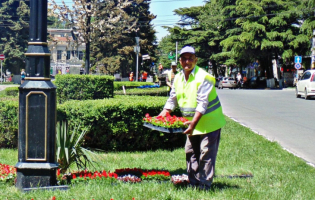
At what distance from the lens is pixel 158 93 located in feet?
59.3

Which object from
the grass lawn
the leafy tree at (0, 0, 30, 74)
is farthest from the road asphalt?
the leafy tree at (0, 0, 30, 74)

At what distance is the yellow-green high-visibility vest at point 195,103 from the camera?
526 centimetres

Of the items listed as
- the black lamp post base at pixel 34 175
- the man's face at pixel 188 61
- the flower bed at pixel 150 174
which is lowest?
the flower bed at pixel 150 174

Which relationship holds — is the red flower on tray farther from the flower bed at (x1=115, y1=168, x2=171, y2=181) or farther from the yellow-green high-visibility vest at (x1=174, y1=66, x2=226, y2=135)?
Answer: the flower bed at (x1=115, y1=168, x2=171, y2=181)

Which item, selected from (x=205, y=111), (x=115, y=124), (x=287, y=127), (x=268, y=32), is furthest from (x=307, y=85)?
(x=205, y=111)

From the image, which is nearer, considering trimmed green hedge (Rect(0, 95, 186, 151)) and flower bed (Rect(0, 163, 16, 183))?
flower bed (Rect(0, 163, 16, 183))

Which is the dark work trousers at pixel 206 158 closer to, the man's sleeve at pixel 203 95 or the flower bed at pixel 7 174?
the man's sleeve at pixel 203 95

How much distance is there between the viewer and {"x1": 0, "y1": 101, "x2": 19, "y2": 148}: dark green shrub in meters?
9.11

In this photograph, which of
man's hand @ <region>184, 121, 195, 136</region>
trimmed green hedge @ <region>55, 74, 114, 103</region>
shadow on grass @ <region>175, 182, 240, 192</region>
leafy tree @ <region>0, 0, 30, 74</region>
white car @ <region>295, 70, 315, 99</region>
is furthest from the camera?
leafy tree @ <region>0, 0, 30, 74</region>

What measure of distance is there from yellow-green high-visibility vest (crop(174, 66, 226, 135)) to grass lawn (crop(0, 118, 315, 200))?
29.3 inches

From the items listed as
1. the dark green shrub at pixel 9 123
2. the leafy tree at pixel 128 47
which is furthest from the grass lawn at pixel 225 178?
the leafy tree at pixel 128 47

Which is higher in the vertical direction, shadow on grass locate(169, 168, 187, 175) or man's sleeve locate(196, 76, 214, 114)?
man's sleeve locate(196, 76, 214, 114)

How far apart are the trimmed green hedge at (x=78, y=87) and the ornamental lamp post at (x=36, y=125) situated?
771 centimetres

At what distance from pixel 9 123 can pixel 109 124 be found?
2004 mm
